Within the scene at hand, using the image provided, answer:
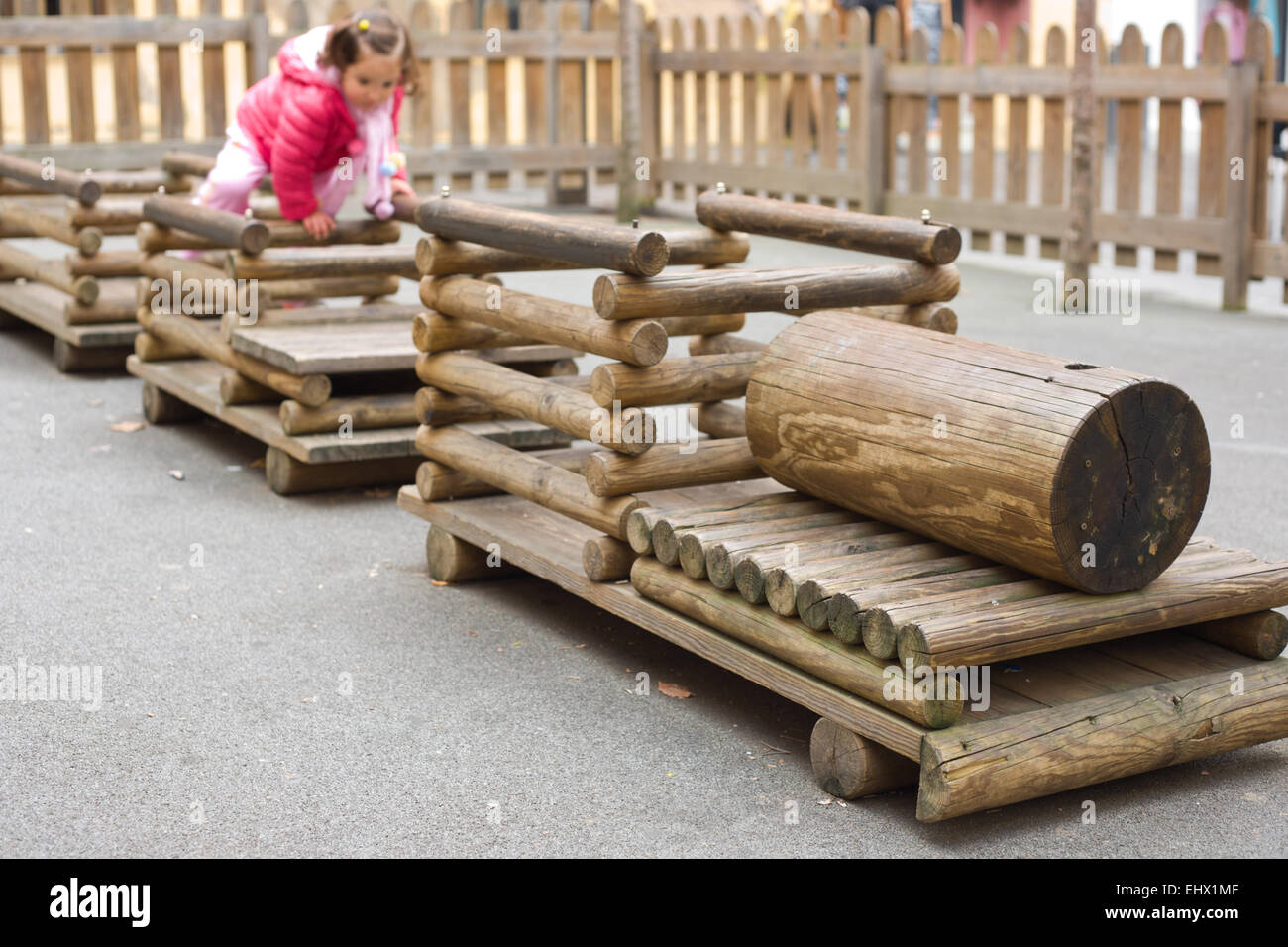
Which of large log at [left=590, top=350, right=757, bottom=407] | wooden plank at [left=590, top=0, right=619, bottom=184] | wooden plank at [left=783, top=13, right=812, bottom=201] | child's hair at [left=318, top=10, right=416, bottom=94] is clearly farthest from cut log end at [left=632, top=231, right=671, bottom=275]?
wooden plank at [left=590, top=0, right=619, bottom=184]

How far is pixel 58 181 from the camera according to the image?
27.7ft

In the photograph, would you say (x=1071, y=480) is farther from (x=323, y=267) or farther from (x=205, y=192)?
(x=205, y=192)

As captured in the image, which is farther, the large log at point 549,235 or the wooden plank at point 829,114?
the wooden plank at point 829,114

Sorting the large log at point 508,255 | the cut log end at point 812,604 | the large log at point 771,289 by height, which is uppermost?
the large log at point 508,255

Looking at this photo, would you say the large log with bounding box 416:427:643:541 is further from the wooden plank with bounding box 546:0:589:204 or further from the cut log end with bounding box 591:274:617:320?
the wooden plank with bounding box 546:0:589:204

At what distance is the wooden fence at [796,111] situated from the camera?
1009 centimetres

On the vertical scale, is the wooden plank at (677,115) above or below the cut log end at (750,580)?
above

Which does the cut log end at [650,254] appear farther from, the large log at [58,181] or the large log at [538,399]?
the large log at [58,181]

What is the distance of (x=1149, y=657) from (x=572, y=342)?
5.70 ft

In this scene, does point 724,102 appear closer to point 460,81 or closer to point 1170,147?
point 460,81

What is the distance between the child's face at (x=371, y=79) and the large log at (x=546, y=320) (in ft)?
5.52

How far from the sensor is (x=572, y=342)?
4621mm

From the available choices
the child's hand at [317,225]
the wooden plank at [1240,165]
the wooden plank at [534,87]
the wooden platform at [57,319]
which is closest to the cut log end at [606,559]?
the child's hand at [317,225]
